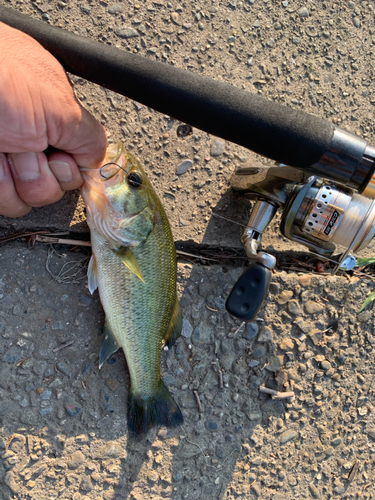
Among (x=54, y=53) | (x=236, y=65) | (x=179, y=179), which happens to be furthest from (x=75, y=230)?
A: (x=236, y=65)

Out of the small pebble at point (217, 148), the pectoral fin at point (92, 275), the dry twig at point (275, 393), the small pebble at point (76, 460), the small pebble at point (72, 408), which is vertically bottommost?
the small pebble at point (76, 460)

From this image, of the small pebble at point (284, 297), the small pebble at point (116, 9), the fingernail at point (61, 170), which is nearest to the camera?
the fingernail at point (61, 170)

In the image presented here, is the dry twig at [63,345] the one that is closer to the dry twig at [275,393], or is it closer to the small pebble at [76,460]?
the small pebble at [76,460]

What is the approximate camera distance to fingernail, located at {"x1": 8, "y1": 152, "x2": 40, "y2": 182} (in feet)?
6.26

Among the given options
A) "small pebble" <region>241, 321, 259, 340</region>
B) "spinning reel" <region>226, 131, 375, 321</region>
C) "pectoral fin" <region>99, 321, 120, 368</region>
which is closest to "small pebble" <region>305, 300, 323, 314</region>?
"small pebble" <region>241, 321, 259, 340</region>

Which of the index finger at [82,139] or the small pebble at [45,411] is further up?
the index finger at [82,139]

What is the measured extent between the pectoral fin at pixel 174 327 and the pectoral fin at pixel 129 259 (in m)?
0.37

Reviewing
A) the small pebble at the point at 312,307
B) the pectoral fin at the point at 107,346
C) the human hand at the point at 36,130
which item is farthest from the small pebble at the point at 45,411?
the small pebble at the point at 312,307

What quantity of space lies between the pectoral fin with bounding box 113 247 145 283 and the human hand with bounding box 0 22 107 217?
0.46 metres

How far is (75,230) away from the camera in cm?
240

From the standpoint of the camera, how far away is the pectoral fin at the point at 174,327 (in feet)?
7.79

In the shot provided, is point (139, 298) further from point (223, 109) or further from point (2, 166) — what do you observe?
point (223, 109)

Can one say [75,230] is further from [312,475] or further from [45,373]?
[312,475]

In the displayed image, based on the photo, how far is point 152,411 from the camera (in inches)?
90.8
